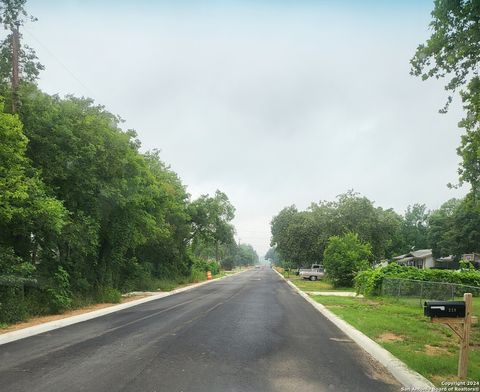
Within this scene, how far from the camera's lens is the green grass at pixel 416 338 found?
7.28m

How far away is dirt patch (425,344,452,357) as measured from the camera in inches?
337

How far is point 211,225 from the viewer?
48969mm

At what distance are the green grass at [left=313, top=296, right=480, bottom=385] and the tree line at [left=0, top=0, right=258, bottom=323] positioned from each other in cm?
1096

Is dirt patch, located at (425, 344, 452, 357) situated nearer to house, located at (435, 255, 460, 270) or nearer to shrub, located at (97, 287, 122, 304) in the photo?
shrub, located at (97, 287, 122, 304)

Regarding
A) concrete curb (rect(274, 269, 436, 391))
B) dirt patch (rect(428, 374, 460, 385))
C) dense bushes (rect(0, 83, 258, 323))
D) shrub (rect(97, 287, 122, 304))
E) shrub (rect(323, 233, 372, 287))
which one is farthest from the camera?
shrub (rect(323, 233, 372, 287))

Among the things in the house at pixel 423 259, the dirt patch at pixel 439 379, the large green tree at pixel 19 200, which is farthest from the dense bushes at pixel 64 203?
the house at pixel 423 259

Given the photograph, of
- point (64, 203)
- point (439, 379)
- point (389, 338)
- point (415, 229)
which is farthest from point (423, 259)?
point (439, 379)

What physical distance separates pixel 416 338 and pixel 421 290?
8.87 m

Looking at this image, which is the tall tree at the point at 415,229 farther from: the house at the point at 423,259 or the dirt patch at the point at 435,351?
the dirt patch at the point at 435,351

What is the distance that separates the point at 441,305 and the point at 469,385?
1188 mm

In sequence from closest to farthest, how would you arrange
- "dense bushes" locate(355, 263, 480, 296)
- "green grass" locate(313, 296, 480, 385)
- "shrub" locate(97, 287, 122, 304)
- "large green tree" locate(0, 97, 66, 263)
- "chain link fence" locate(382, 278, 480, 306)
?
"green grass" locate(313, 296, 480, 385) → "large green tree" locate(0, 97, 66, 263) → "chain link fence" locate(382, 278, 480, 306) → "shrub" locate(97, 287, 122, 304) → "dense bushes" locate(355, 263, 480, 296)

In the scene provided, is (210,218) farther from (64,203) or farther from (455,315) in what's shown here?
(455,315)

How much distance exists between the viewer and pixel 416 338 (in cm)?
1044

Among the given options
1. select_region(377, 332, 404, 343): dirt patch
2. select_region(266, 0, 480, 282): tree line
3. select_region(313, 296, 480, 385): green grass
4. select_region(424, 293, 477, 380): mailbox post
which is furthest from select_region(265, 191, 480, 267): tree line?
select_region(424, 293, 477, 380): mailbox post
